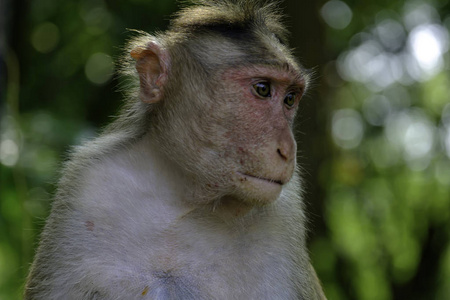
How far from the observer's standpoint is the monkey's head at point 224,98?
375 centimetres

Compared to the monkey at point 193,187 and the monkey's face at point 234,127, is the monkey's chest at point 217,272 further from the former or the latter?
the monkey's face at point 234,127

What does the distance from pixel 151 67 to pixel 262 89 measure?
0.74 meters

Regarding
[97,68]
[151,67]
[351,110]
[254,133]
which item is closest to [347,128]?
[351,110]

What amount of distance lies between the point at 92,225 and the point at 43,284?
489mm

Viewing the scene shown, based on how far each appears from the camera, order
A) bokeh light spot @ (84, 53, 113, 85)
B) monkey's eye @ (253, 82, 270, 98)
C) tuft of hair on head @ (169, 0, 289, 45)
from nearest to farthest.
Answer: monkey's eye @ (253, 82, 270, 98)
tuft of hair on head @ (169, 0, 289, 45)
bokeh light spot @ (84, 53, 113, 85)

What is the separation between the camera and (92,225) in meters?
3.68

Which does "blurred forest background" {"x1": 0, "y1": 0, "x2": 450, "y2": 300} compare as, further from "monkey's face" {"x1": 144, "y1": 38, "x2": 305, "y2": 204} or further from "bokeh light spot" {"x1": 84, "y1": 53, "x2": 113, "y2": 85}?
"monkey's face" {"x1": 144, "y1": 38, "x2": 305, "y2": 204}

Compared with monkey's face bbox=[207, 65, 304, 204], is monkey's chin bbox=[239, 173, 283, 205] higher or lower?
lower

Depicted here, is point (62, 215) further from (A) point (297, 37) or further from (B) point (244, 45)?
(A) point (297, 37)

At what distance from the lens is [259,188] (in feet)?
12.2

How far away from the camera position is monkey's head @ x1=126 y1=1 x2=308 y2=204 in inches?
148

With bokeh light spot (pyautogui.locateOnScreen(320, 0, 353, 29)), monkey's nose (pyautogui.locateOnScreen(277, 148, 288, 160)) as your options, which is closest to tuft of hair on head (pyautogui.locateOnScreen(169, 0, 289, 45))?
monkey's nose (pyautogui.locateOnScreen(277, 148, 288, 160))

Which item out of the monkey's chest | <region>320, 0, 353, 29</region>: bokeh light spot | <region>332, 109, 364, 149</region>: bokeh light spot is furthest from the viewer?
<region>332, 109, 364, 149</region>: bokeh light spot

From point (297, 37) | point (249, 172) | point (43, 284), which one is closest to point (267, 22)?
point (249, 172)
